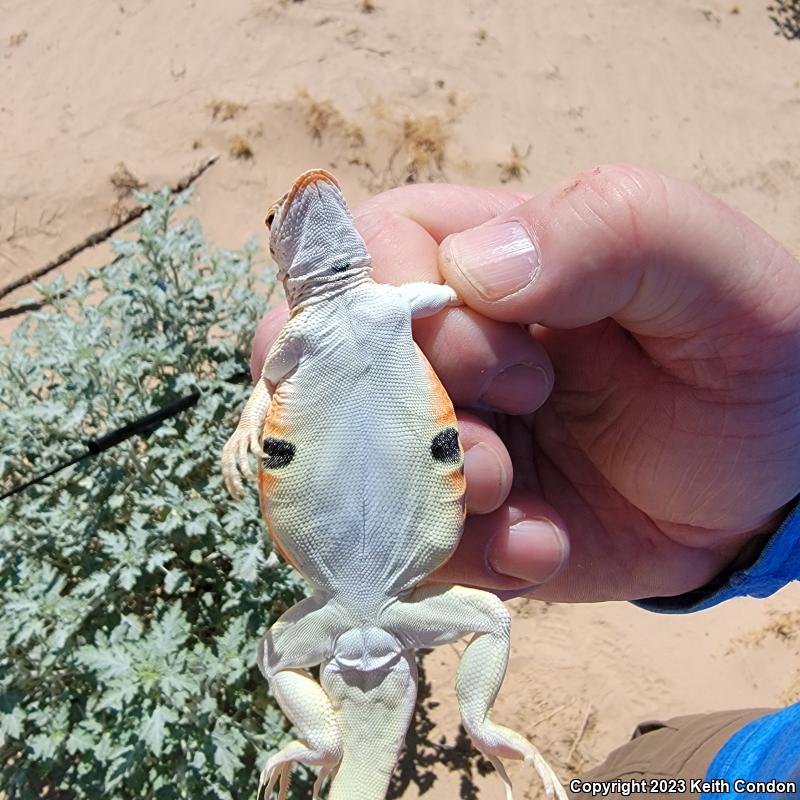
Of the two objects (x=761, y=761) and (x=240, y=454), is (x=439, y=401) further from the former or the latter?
(x=761, y=761)

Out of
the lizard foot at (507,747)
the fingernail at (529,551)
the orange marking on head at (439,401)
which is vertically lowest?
the lizard foot at (507,747)

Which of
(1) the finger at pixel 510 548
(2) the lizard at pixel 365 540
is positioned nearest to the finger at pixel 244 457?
(2) the lizard at pixel 365 540

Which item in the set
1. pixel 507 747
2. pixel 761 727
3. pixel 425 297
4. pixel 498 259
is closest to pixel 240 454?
pixel 425 297

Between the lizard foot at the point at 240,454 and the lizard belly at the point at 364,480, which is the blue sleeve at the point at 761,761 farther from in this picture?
the lizard foot at the point at 240,454

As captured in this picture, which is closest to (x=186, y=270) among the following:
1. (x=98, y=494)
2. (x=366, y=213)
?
(x=98, y=494)

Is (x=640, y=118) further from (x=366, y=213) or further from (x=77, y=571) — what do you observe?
(x=77, y=571)
